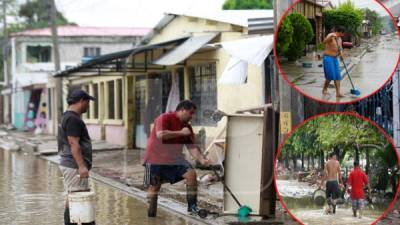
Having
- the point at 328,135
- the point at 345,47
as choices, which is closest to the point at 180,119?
the point at 328,135

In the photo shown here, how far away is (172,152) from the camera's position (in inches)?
344

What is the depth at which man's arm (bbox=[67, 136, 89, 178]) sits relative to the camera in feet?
24.2

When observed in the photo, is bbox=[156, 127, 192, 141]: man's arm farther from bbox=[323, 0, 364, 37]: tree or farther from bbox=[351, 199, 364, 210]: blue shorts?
bbox=[323, 0, 364, 37]: tree

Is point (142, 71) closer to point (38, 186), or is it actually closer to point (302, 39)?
point (38, 186)

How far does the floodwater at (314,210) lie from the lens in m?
6.66

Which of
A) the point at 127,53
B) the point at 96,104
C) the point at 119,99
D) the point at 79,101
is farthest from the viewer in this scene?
the point at 96,104

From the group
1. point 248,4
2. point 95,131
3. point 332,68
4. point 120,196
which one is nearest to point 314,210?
point 332,68

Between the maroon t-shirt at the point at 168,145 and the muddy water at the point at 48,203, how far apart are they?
80 cm

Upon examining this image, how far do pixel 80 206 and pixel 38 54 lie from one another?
3591 cm

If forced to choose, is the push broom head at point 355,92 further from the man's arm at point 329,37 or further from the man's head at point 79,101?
the man's head at point 79,101

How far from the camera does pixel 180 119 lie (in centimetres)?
856

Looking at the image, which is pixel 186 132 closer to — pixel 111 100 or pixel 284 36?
pixel 284 36

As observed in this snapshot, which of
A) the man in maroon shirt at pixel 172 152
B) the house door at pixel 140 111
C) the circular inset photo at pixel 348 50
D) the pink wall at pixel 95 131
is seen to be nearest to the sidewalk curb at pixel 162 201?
the man in maroon shirt at pixel 172 152

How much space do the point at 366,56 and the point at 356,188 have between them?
1.30 meters
